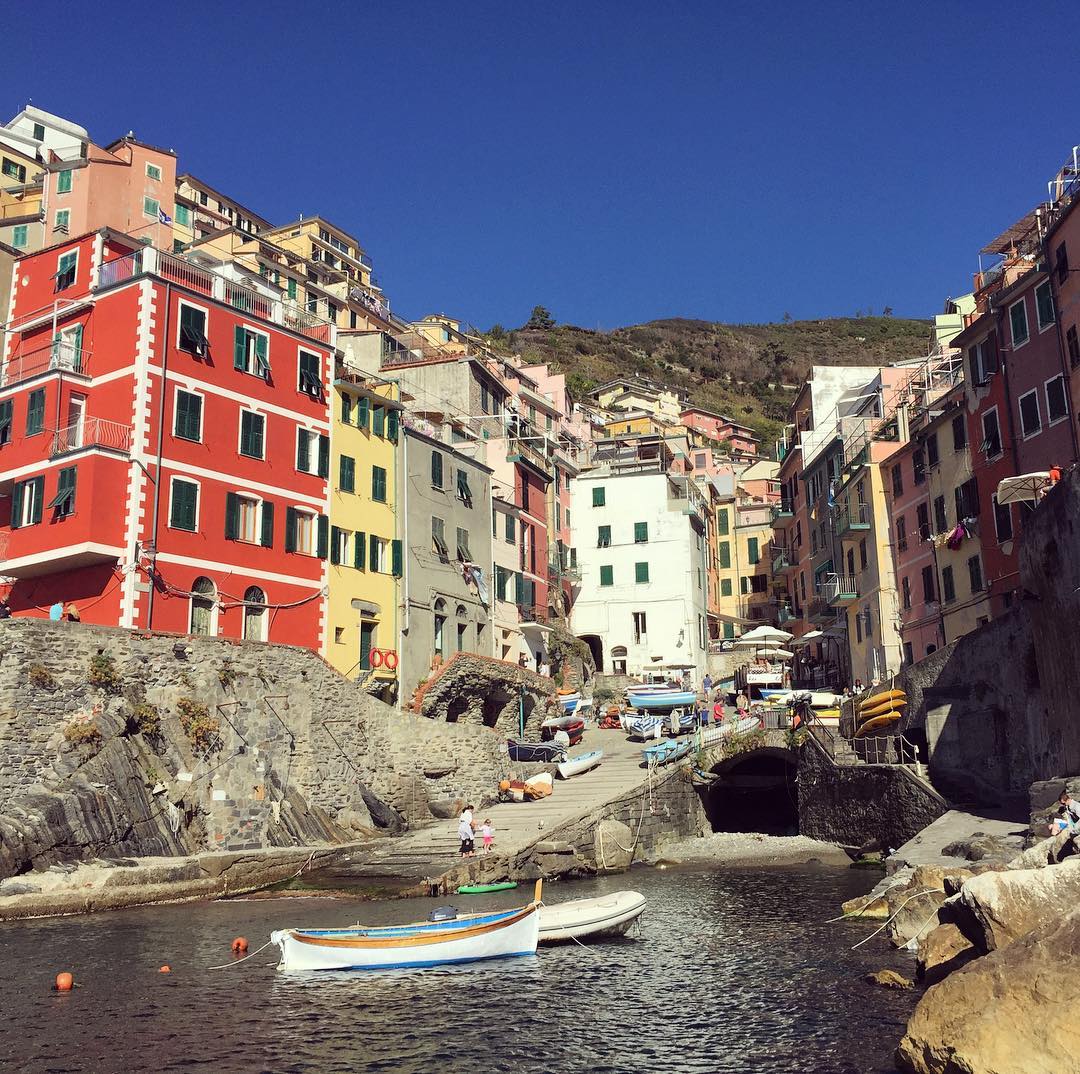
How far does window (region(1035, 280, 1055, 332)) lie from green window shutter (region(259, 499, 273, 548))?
3033 centimetres

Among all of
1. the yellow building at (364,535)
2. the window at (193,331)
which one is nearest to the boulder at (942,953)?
the yellow building at (364,535)

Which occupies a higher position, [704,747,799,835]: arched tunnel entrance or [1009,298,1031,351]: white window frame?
[1009,298,1031,351]: white window frame

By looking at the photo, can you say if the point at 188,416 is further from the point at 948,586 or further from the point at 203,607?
the point at 948,586

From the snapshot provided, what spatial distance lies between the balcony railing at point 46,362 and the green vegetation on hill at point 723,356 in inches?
3951

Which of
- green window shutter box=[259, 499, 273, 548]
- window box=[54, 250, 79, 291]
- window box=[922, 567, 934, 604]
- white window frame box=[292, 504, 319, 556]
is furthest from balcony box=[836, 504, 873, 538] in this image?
window box=[54, 250, 79, 291]

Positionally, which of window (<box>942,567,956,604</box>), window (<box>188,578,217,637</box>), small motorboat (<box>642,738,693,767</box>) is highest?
window (<box>942,567,956,604</box>)

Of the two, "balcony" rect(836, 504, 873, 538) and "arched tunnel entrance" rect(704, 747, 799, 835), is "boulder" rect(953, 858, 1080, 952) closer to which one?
"arched tunnel entrance" rect(704, 747, 799, 835)

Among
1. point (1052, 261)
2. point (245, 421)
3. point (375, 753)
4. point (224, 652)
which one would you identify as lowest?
point (375, 753)

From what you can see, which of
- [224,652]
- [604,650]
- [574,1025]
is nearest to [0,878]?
[224,652]

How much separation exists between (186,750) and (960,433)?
3434cm

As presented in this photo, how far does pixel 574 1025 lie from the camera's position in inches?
715

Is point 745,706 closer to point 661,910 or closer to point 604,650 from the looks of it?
point 604,650

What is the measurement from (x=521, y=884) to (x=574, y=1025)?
17194 mm

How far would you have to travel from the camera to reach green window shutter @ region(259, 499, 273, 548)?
42.2 m
